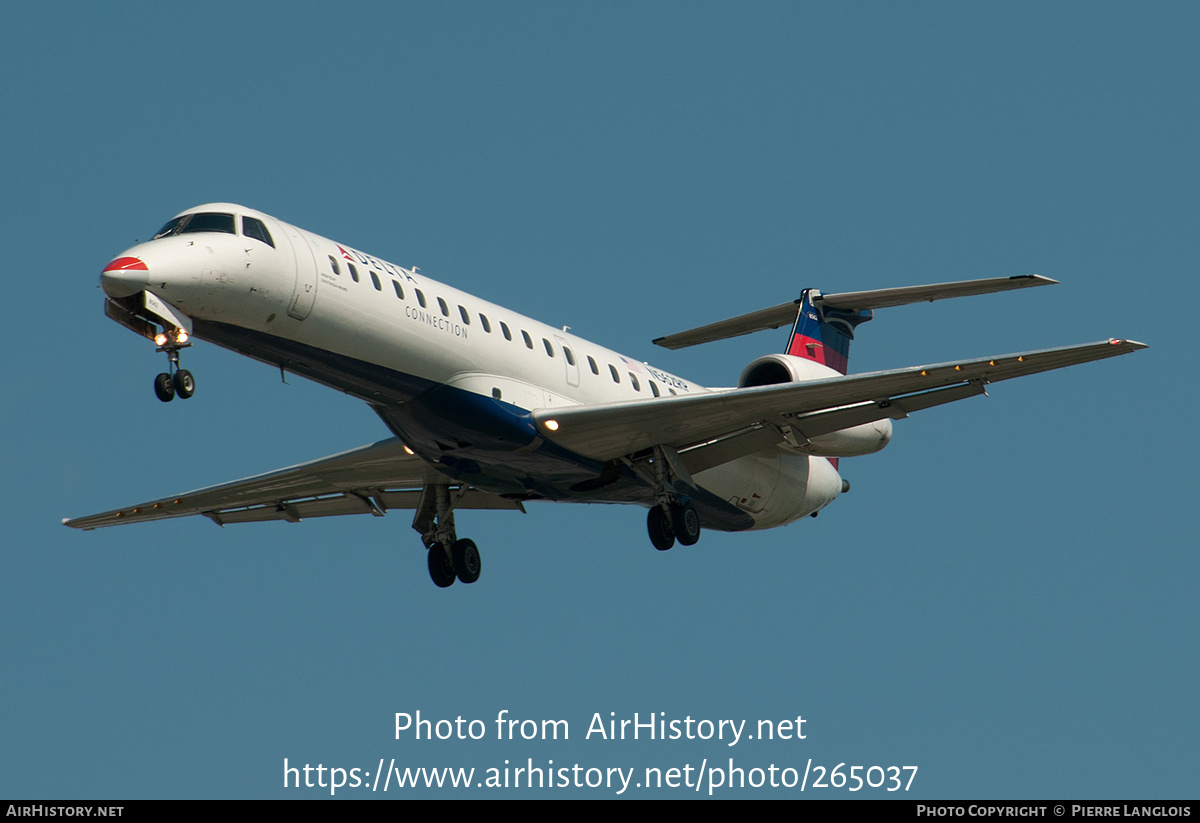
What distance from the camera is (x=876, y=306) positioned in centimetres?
2495

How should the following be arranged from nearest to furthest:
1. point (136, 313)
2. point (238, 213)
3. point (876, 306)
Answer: point (136, 313), point (238, 213), point (876, 306)

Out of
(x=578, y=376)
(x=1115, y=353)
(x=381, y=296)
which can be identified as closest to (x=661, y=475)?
(x=578, y=376)

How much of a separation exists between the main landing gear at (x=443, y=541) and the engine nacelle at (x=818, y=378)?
182 inches

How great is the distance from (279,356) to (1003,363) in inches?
337

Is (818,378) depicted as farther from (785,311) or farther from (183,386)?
(183,386)

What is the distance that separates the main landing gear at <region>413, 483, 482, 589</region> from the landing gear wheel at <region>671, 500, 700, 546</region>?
311cm

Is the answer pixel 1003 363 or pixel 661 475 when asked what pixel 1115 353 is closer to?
pixel 1003 363

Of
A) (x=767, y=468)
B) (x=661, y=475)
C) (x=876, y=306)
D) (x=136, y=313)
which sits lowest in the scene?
(x=136, y=313)

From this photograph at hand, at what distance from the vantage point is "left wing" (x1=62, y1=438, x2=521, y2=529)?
2223 centimetres

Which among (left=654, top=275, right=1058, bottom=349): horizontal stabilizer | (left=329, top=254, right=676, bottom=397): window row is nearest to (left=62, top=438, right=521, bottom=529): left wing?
(left=329, top=254, right=676, bottom=397): window row

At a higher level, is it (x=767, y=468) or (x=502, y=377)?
(x=767, y=468)

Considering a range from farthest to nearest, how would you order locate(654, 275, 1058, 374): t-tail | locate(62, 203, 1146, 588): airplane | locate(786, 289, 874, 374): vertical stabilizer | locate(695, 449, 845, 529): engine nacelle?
locate(786, 289, 874, 374): vertical stabilizer < locate(654, 275, 1058, 374): t-tail < locate(695, 449, 845, 529): engine nacelle < locate(62, 203, 1146, 588): airplane

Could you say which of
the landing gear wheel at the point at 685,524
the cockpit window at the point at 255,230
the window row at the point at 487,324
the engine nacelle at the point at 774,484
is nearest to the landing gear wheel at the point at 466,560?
the landing gear wheel at the point at 685,524

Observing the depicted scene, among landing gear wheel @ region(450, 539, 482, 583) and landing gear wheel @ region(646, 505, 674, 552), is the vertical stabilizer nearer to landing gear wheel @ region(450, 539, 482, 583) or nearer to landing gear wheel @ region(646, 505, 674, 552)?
landing gear wheel @ region(646, 505, 674, 552)
